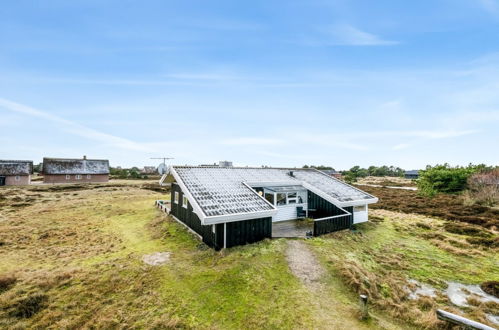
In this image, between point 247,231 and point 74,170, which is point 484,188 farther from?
point 74,170

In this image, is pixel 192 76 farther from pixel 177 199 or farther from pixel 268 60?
pixel 177 199

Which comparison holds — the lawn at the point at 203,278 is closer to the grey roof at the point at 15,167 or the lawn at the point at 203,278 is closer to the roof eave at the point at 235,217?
the roof eave at the point at 235,217

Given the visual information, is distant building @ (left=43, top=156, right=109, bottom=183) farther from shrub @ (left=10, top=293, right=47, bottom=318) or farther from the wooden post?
the wooden post

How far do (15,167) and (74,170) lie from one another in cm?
1017

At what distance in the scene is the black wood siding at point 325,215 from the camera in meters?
14.1

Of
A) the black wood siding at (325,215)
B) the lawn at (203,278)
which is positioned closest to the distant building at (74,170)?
the lawn at (203,278)

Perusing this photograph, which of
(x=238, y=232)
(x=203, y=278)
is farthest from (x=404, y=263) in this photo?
(x=203, y=278)

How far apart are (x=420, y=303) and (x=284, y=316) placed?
19.0 ft

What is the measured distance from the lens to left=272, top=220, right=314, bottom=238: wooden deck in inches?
537

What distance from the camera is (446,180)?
40906 mm

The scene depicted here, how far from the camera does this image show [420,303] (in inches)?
332

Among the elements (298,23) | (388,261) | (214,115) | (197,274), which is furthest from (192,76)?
(388,261)

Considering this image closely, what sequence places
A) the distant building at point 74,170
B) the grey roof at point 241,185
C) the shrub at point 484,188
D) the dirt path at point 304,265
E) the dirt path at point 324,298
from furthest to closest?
the distant building at point 74,170
the shrub at point 484,188
the grey roof at point 241,185
the dirt path at point 304,265
the dirt path at point 324,298

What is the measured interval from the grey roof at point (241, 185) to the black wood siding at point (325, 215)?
785 millimetres
